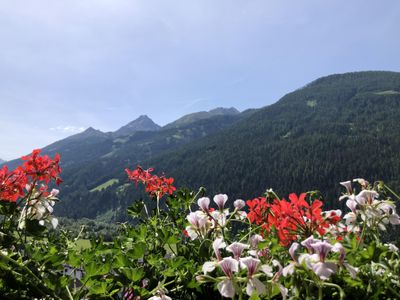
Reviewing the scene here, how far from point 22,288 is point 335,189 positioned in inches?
7698

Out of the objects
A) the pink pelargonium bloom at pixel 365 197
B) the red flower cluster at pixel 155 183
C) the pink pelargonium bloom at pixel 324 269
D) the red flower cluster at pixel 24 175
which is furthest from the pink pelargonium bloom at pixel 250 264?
the red flower cluster at pixel 155 183

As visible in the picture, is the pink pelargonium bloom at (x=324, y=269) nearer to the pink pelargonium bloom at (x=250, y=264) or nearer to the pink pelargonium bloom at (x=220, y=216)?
the pink pelargonium bloom at (x=250, y=264)

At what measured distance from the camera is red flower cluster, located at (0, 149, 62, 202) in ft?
8.75

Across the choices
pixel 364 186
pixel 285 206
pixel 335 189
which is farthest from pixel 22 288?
pixel 335 189

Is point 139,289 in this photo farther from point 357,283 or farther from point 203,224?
point 357,283

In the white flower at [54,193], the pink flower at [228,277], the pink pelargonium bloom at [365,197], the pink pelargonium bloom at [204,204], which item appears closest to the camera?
the pink flower at [228,277]

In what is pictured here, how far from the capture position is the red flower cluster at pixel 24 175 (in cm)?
267

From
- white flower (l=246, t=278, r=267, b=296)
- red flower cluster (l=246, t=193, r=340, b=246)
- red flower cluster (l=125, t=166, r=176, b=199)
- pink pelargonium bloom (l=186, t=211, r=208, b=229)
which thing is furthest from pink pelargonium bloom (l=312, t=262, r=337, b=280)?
red flower cluster (l=125, t=166, r=176, b=199)

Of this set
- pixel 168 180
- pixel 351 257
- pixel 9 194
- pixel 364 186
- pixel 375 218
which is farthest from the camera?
pixel 168 180

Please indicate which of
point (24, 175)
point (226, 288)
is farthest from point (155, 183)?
point (226, 288)

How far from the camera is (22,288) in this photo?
1700 mm

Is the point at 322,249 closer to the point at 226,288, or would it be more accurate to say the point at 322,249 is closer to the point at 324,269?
the point at 324,269

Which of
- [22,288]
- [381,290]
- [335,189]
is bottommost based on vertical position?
[335,189]

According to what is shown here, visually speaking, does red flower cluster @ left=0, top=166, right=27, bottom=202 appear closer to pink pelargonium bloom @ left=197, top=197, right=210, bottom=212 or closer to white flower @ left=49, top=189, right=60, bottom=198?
white flower @ left=49, top=189, right=60, bottom=198
